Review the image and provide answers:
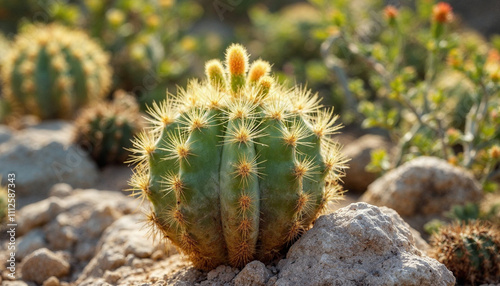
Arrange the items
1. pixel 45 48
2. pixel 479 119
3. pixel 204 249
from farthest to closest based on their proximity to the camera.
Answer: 1. pixel 45 48
2. pixel 479 119
3. pixel 204 249

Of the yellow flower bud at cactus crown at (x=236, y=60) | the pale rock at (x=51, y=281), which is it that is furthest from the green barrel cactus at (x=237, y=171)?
the pale rock at (x=51, y=281)

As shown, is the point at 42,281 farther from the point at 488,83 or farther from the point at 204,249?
the point at 488,83

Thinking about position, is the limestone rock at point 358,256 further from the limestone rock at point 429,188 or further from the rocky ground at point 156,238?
the limestone rock at point 429,188

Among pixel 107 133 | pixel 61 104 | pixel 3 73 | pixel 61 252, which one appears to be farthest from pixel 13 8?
pixel 61 252

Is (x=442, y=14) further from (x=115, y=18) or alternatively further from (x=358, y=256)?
(x=115, y=18)

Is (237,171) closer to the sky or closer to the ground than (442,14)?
closer to the sky

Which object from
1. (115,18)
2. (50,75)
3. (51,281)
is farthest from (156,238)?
(115,18)

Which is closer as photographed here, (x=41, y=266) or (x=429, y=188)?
(x=41, y=266)
